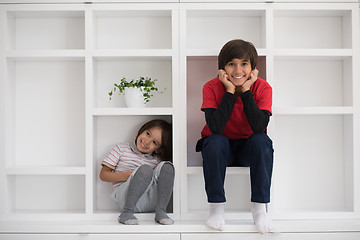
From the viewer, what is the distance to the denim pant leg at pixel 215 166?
150 cm

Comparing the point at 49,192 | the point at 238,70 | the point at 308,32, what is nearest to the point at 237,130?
the point at 238,70

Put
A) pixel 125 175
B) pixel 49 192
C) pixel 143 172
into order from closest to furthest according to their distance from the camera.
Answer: pixel 143 172, pixel 125 175, pixel 49 192

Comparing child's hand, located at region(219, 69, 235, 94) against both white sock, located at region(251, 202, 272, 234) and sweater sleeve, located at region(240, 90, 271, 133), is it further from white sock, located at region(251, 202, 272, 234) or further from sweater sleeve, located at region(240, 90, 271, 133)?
white sock, located at region(251, 202, 272, 234)

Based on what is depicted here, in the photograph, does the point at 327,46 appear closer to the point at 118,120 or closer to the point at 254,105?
the point at 254,105

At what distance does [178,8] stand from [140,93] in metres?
0.44

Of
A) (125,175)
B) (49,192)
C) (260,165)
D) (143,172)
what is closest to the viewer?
(260,165)

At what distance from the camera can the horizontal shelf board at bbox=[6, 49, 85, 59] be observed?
176 cm

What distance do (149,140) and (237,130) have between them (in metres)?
0.43

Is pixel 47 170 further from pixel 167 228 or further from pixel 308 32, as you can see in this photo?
pixel 308 32

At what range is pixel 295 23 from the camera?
1953 mm

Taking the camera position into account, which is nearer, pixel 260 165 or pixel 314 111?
pixel 260 165

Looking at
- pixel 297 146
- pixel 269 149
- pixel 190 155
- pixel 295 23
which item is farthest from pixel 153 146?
pixel 295 23

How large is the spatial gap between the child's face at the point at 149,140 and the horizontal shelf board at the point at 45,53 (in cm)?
48

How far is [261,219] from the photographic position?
1.51 m
